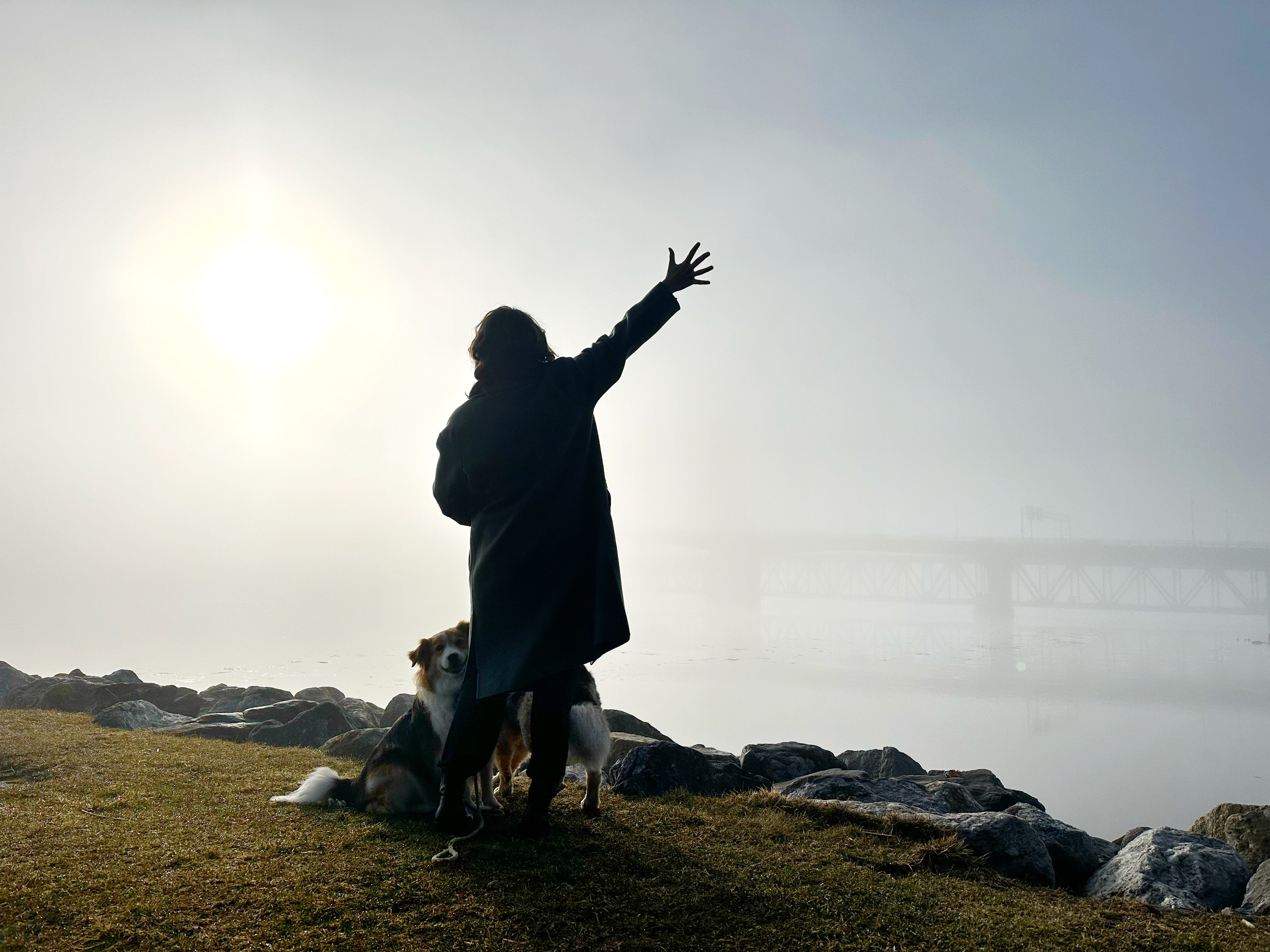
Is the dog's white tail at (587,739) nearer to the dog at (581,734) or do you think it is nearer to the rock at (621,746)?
the dog at (581,734)

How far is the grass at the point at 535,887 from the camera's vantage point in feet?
8.50

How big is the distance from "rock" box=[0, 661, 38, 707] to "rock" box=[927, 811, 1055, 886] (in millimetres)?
12841

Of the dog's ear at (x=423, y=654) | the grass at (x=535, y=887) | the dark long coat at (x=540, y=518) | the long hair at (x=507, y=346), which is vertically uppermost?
the long hair at (x=507, y=346)

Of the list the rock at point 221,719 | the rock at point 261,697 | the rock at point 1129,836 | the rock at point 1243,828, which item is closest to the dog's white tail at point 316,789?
the rock at point 221,719

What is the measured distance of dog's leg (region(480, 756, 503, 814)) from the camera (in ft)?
13.8

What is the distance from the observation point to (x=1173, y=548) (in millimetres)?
57062

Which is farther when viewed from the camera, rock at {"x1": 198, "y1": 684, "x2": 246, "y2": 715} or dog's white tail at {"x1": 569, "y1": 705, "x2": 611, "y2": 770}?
rock at {"x1": 198, "y1": 684, "x2": 246, "y2": 715}

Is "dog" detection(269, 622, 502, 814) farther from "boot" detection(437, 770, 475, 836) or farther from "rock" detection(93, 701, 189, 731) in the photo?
"rock" detection(93, 701, 189, 731)

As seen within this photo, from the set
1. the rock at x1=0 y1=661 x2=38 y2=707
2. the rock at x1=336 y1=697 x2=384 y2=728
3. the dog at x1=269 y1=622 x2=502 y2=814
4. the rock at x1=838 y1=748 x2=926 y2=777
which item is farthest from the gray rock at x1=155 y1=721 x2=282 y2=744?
the rock at x1=838 y1=748 x2=926 y2=777

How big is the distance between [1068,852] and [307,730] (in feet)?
23.0

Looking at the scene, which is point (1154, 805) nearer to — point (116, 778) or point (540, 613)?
point (540, 613)

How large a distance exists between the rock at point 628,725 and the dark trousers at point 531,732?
467 centimetres

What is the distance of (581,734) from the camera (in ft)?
14.0

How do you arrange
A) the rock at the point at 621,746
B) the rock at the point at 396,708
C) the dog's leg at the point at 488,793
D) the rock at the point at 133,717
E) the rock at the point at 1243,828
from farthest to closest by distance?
1. the rock at the point at 396,708
2. the rock at the point at 133,717
3. the rock at the point at 621,746
4. the rock at the point at 1243,828
5. the dog's leg at the point at 488,793
